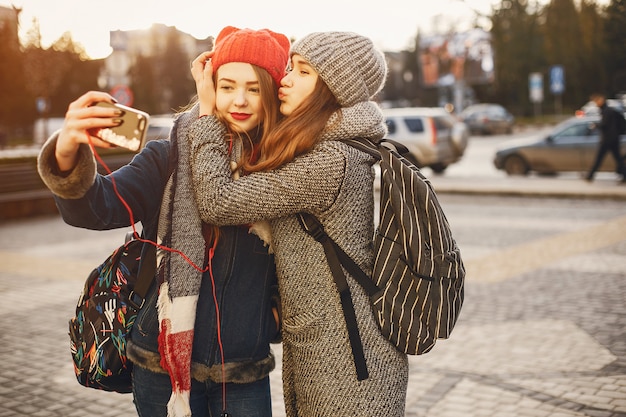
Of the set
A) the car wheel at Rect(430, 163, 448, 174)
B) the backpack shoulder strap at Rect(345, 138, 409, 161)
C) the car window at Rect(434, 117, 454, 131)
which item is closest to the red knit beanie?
the backpack shoulder strap at Rect(345, 138, 409, 161)

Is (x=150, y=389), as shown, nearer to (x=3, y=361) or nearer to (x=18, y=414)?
(x=18, y=414)

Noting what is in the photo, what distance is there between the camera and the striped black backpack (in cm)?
223

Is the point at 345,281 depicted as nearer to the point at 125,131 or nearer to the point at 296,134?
the point at 296,134

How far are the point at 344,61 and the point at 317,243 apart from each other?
0.55m

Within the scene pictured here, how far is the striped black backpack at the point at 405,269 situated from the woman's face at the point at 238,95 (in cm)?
35

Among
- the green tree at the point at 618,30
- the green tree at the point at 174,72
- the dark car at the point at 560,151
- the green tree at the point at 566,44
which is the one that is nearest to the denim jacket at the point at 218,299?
the green tree at the point at 618,30

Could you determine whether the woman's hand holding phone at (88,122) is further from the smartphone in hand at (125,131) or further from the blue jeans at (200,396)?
the blue jeans at (200,396)

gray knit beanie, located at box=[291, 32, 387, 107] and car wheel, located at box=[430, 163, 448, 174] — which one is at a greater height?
gray knit beanie, located at box=[291, 32, 387, 107]

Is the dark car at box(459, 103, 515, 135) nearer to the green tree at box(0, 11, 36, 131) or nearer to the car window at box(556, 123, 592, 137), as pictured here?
the car window at box(556, 123, 592, 137)

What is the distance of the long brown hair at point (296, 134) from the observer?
224 centimetres

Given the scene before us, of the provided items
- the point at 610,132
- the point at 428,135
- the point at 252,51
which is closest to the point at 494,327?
the point at 252,51

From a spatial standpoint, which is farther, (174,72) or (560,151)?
(174,72)

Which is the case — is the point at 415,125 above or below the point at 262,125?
below

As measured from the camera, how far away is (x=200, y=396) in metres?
2.29
